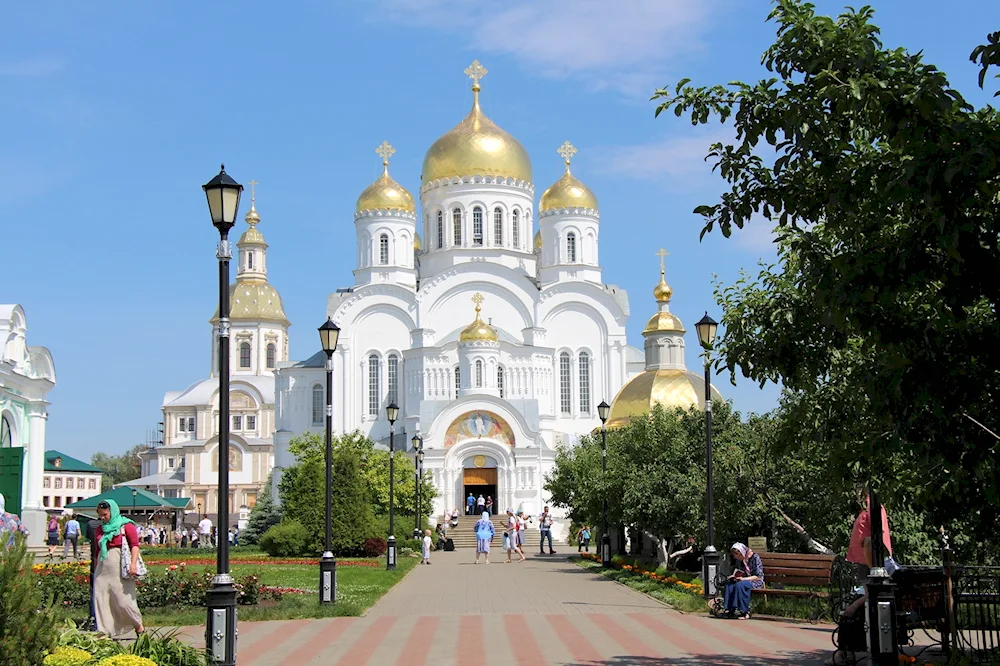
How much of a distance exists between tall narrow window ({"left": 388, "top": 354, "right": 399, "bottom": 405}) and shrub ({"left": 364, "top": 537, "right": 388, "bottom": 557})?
81.2ft

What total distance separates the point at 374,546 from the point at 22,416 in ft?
36.3

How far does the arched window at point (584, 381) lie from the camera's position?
59.8 metres

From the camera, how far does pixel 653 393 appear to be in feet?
153

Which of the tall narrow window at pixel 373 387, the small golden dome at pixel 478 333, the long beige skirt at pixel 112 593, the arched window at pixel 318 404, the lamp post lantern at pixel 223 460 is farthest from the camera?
the arched window at pixel 318 404

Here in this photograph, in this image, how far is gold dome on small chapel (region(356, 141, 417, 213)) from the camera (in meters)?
61.3

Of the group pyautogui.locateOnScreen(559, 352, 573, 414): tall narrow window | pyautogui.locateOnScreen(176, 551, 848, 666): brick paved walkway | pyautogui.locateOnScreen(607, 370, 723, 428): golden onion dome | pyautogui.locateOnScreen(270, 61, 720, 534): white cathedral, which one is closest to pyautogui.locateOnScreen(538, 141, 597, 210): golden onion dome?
pyautogui.locateOnScreen(270, 61, 720, 534): white cathedral

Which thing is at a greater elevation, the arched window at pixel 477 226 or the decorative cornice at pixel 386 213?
the decorative cornice at pixel 386 213

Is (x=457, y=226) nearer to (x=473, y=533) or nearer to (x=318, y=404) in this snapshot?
(x=318, y=404)

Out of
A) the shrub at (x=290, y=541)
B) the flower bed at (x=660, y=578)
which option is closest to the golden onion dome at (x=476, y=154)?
the shrub at (x=290, y=541)

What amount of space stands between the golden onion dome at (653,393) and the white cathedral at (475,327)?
7.15 m

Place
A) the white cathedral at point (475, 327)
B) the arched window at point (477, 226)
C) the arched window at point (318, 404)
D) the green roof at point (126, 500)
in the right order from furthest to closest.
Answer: the arched window at point (477, 226), the arched window at point (318, 404), the white cathedral at point (475, 327), the green roof at point (126, 500)

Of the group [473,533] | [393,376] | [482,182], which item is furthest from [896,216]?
[482,182]

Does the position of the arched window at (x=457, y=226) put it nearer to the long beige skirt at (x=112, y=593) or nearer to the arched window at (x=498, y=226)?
the arched window at (x=498, y=226)

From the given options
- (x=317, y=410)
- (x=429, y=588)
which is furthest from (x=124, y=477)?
(x=429, y=588)
